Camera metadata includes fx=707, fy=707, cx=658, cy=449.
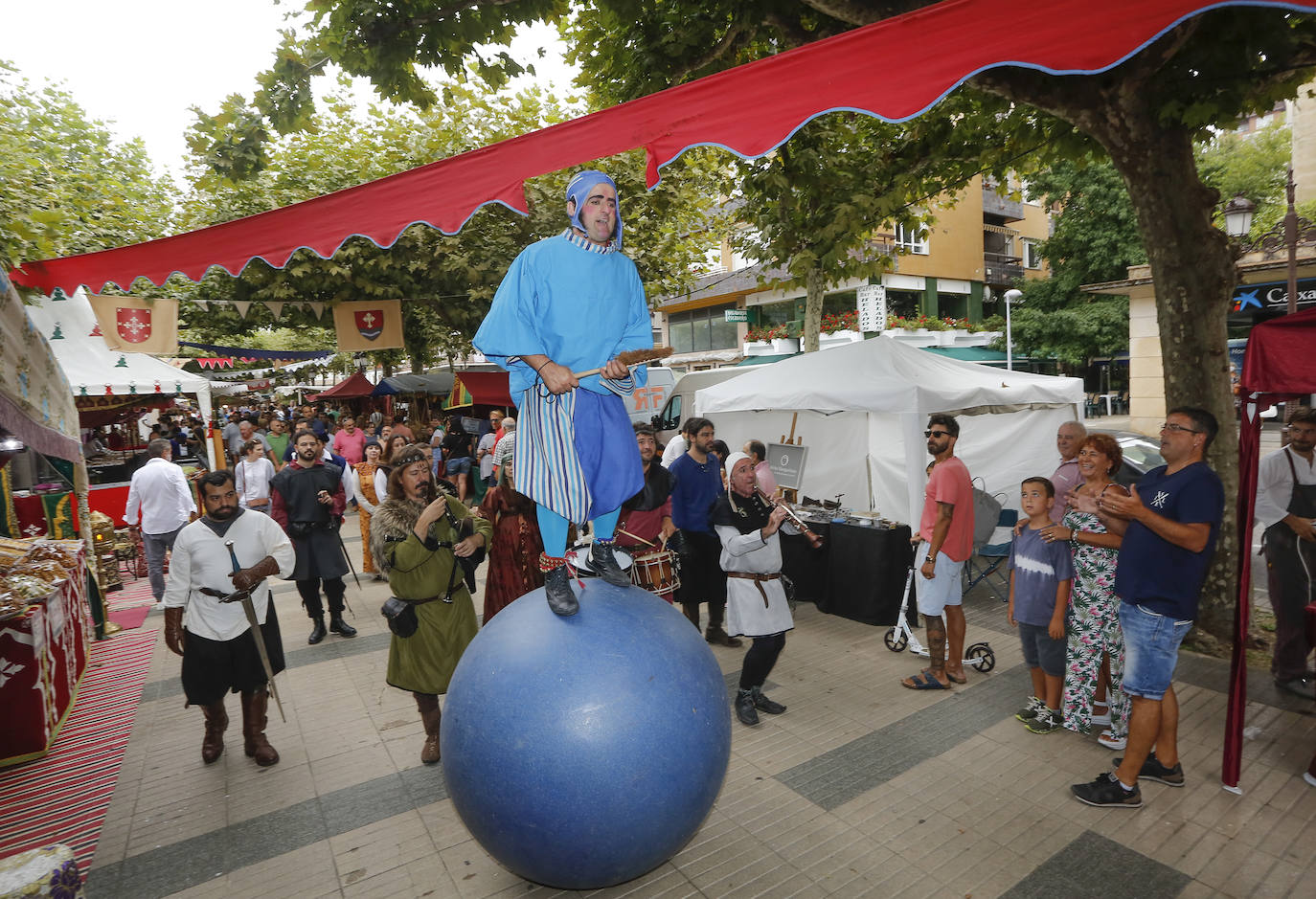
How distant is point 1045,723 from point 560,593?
4216 millimetres

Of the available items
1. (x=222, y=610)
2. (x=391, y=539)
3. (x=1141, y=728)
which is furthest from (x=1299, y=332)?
(x=222, y=610)

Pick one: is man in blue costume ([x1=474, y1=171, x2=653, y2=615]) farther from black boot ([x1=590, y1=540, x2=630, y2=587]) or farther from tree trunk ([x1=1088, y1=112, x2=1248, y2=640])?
tree trunk ([x1=1088, y1=112, x2=1248, y2=640])

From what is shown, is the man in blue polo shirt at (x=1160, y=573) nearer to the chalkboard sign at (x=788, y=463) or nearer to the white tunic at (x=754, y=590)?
the white tunic at (x=754, y=590)

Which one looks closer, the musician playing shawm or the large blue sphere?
the large blue sphere

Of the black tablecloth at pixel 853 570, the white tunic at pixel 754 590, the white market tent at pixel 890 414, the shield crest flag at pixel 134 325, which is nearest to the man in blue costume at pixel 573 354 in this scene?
the white tunic at pixel 754 590

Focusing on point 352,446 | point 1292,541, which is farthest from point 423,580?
point 352,446

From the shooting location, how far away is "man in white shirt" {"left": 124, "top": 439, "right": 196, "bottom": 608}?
29.6 feet

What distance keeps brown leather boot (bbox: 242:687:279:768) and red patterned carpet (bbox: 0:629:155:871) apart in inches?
35.1

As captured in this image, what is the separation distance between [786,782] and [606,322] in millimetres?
3306

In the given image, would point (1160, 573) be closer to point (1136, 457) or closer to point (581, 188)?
point (581, 188)

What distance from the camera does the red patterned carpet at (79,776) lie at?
448 cm

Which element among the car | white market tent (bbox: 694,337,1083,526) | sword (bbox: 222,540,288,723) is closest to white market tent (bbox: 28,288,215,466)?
sword (bbox: 222,540,288,723)

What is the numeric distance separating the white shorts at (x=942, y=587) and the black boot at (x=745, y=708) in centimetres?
180

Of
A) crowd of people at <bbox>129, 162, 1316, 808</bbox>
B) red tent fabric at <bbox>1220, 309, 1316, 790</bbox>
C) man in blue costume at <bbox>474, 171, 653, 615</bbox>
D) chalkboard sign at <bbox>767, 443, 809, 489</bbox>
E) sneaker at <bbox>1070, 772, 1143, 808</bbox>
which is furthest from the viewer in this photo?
chalkboard sign at <bbox>767, 443, 809, 489</bbox>
